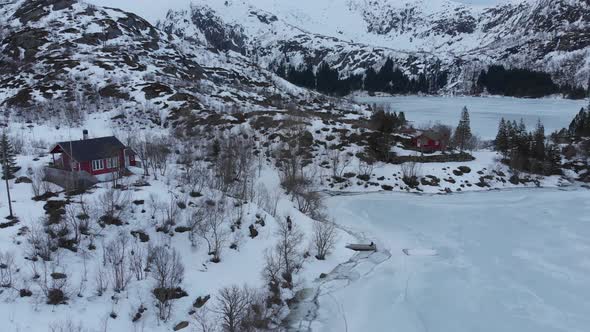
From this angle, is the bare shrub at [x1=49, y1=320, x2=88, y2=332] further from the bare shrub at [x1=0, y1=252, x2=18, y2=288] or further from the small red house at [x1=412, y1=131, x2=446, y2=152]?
the small red house at [x1=412, y1=131, x2=446, y2=152]

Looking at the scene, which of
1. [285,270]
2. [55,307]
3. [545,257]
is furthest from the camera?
[545,257]

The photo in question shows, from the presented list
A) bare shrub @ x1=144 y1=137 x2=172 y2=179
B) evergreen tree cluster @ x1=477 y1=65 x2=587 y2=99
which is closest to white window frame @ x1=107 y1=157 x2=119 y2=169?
bare shrub @ x1=144 y1=137 x2=172 y2=179

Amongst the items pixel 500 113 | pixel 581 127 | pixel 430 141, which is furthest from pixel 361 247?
pixel 500 113

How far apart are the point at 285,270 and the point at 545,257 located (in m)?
21.1

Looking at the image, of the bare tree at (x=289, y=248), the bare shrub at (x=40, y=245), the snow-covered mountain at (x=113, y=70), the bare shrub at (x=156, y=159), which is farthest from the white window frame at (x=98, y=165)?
the snow-covered mountain at (x=113, y=70)

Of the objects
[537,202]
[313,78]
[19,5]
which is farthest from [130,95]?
[313,78]

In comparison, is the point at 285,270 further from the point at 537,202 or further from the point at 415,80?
the point at 415,80

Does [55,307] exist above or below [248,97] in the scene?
below

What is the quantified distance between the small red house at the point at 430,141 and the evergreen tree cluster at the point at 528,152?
9184 millimetres

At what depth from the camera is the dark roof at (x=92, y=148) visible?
1328 inches

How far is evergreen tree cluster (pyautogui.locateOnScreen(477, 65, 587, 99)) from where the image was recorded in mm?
147925

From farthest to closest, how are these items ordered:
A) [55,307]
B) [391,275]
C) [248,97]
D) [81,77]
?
1. [248,97]
2. [81,77]
3. [391,275]
4. [55,307]

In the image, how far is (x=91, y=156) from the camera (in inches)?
1346

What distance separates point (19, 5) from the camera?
14062 cm
